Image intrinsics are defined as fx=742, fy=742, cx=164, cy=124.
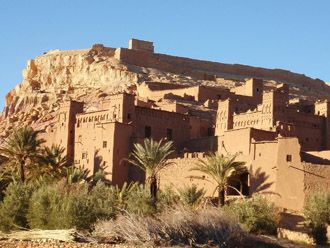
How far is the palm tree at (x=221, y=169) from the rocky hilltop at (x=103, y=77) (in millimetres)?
21591

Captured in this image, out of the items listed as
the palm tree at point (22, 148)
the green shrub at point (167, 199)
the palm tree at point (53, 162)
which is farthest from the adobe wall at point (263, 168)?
the palm tree at point (22, 148)

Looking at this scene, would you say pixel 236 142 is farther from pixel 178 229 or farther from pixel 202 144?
pixel 178 229

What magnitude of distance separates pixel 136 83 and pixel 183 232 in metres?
34.6

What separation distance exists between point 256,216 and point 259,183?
439 cm

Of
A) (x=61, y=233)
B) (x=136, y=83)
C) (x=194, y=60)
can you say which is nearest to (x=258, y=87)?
(x=136, y=83)

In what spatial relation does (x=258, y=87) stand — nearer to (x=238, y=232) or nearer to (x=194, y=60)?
(x=194, y=60)

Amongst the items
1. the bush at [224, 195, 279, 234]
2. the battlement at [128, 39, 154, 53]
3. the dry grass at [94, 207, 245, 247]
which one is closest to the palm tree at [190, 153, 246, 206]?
the bush at [224, 195, 279, 234]

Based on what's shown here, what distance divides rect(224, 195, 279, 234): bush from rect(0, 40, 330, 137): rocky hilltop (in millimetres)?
25808

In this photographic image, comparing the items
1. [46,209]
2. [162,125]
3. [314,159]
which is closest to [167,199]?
[46,209]

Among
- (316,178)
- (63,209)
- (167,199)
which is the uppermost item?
(316,178)

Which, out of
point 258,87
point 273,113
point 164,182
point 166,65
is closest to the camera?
point 164,182

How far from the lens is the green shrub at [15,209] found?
95.0 ft

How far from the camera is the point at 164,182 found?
125 ft

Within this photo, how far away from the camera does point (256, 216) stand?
96.3ft
